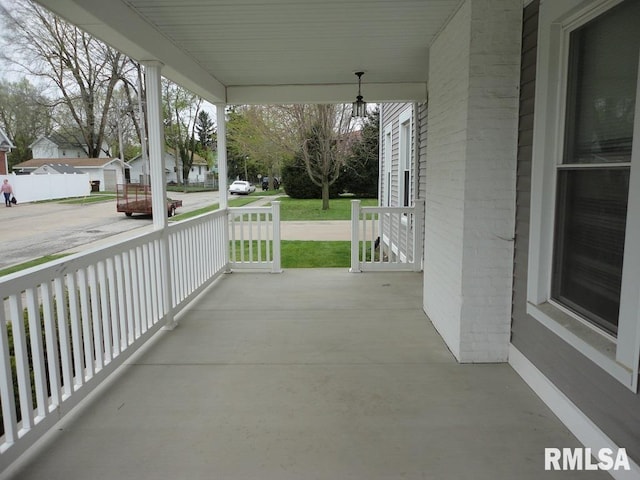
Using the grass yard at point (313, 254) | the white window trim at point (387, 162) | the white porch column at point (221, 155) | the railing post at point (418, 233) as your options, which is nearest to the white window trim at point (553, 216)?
the railing post at point (418, 233)

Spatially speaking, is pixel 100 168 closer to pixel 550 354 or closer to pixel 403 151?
pixel 550 354

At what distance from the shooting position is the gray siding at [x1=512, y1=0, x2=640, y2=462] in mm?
1942

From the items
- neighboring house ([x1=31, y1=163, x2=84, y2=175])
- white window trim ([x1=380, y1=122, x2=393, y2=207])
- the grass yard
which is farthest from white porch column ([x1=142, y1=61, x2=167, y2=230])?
white window trim ([x1=380, y1=122, x2=393, y2=207])

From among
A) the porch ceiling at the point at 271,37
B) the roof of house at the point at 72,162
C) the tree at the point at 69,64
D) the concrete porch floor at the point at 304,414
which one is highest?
the porch ceiling at the point at 271,37

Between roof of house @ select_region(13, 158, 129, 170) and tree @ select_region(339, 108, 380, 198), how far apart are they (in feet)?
50.1

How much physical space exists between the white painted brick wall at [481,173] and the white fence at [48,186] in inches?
101

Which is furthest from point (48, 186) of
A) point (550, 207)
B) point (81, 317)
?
point (550, 207)

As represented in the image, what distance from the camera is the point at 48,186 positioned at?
8.55 ft

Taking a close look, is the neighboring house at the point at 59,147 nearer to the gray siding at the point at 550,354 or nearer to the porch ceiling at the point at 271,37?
the porch ceiling at the point at 271,37

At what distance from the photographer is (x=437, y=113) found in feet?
13.1

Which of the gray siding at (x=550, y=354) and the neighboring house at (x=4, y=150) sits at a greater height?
the neighboring house at (x=4, y=150)

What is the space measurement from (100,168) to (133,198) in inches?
24.3

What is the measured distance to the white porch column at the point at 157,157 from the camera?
12.5ft

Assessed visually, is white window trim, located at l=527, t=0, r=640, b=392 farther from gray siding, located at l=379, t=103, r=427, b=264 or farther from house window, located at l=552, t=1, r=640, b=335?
gray siding, located at l=379, t=103, r=427, b=264
